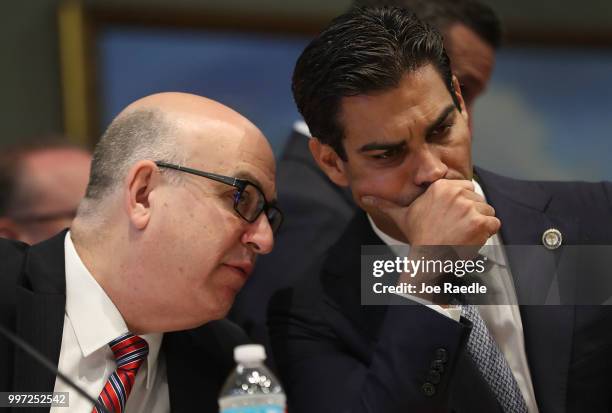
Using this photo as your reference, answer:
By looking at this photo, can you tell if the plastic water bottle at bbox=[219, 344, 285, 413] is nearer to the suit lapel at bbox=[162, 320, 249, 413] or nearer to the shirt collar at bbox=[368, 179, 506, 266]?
the suit lapel at bbox=[162, 320, 249, 413]

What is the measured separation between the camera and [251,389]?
1.58 metres

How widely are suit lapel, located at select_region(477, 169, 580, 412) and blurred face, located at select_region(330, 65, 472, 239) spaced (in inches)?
6.2

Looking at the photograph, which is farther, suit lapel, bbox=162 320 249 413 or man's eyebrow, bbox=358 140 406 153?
suit lapel, bbox=162 320 249 413

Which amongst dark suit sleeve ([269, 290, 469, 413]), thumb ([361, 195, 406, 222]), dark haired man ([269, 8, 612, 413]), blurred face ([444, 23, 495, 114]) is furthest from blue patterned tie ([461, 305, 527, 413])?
blurred face ([444, 23, 495, 114])

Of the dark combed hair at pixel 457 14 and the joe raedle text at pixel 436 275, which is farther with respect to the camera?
the dark combed hair at pixel 457 14

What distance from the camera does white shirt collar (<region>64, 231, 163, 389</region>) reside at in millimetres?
1868

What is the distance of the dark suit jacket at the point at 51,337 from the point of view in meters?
1.78

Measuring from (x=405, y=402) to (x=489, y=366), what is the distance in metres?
0.22

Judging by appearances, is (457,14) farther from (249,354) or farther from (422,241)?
(249,354)

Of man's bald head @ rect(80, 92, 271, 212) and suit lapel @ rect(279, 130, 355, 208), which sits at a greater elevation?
man's bald head @ rect(80, 92, 271, 212)

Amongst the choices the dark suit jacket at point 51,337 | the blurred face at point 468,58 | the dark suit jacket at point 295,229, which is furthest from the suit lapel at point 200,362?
the blurred face at point 468,58

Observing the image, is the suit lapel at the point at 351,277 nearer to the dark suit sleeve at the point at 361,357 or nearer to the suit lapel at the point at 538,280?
the dark suit sleeve at the point at 361,357

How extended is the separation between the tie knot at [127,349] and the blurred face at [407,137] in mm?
570

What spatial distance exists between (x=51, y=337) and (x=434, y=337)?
0.74m
